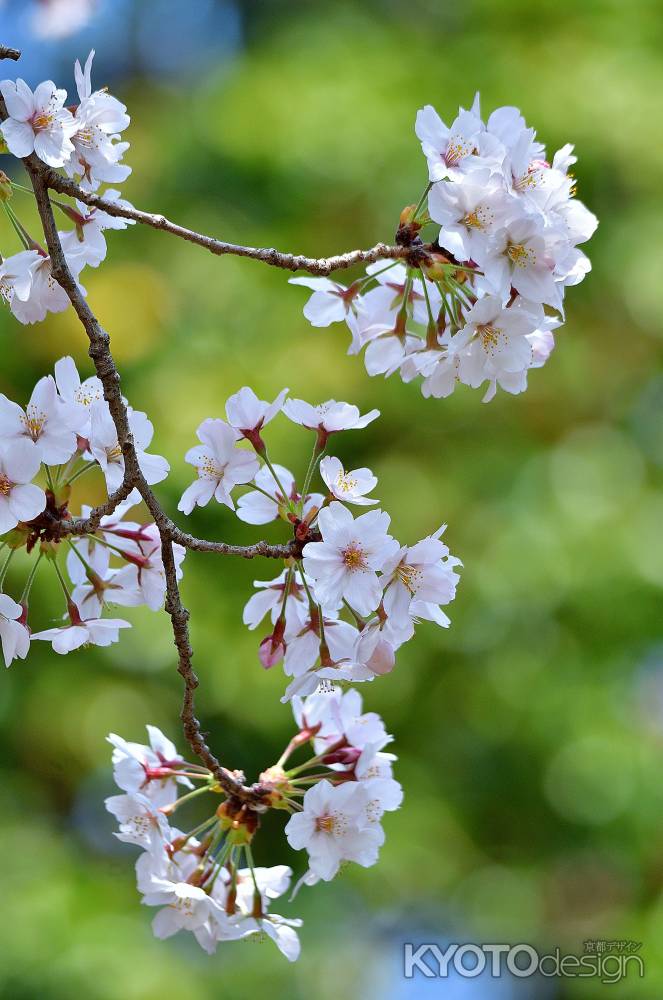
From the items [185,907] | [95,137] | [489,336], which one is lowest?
[185,907]

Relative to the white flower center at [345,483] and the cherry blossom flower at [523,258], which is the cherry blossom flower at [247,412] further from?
the cherry blossom flower at [523,258]

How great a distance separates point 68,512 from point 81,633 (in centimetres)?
10

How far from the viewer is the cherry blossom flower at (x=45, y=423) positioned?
86cm

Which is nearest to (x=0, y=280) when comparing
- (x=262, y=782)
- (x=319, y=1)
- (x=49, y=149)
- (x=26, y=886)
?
(x=49, y=149)

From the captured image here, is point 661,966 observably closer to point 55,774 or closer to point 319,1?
point 55,774

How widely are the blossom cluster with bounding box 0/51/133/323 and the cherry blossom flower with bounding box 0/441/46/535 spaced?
16cm

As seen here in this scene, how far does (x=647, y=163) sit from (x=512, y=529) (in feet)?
4.47

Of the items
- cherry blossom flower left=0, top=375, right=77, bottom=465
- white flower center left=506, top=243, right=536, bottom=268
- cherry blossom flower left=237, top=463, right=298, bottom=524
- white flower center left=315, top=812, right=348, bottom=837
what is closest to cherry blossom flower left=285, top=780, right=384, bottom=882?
white flower center left=315, top=812, right=348, bottom=837

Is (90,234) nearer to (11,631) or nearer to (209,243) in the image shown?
(209,243)

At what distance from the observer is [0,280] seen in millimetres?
947

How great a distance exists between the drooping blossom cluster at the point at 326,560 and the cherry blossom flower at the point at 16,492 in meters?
0.12

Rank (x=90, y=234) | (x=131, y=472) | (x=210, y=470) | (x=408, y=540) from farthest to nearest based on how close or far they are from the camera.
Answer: (x=408, y=540) < (x=90, y=234) < (x=210, y=470) < (x=131, y=472)

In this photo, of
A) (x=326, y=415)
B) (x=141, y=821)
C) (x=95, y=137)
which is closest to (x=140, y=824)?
(x=141, y=821)

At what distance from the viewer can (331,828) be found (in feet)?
3.01
